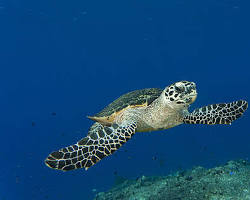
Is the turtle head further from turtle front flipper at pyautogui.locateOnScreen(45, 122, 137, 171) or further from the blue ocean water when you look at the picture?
the blue ocean water

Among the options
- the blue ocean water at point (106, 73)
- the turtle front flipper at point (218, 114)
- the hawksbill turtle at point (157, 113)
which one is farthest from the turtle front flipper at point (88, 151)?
the blue ocean water at point (106, 73)

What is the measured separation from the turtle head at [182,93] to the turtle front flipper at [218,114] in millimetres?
763

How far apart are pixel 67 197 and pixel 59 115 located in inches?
2486

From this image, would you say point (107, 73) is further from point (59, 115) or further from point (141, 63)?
point (59, 115)

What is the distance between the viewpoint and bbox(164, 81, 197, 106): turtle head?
5738 millimetres

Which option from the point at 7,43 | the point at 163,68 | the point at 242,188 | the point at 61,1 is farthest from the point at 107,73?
the point at 242,188

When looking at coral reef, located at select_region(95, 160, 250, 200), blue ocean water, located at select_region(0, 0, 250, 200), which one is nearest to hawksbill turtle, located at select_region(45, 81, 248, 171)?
coral reef, located at select_region(95, 160, 250, 200)

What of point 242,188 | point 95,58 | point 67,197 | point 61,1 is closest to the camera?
point 242,188

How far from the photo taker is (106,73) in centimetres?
7556

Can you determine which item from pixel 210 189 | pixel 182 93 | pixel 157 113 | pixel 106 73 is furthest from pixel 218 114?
pixel 106 73

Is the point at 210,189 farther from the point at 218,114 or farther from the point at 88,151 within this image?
the point at 88,151

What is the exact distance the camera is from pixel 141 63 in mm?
69875

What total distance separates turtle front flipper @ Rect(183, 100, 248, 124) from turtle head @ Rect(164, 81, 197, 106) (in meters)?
0.76

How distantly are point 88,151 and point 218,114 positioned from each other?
3.67 m
